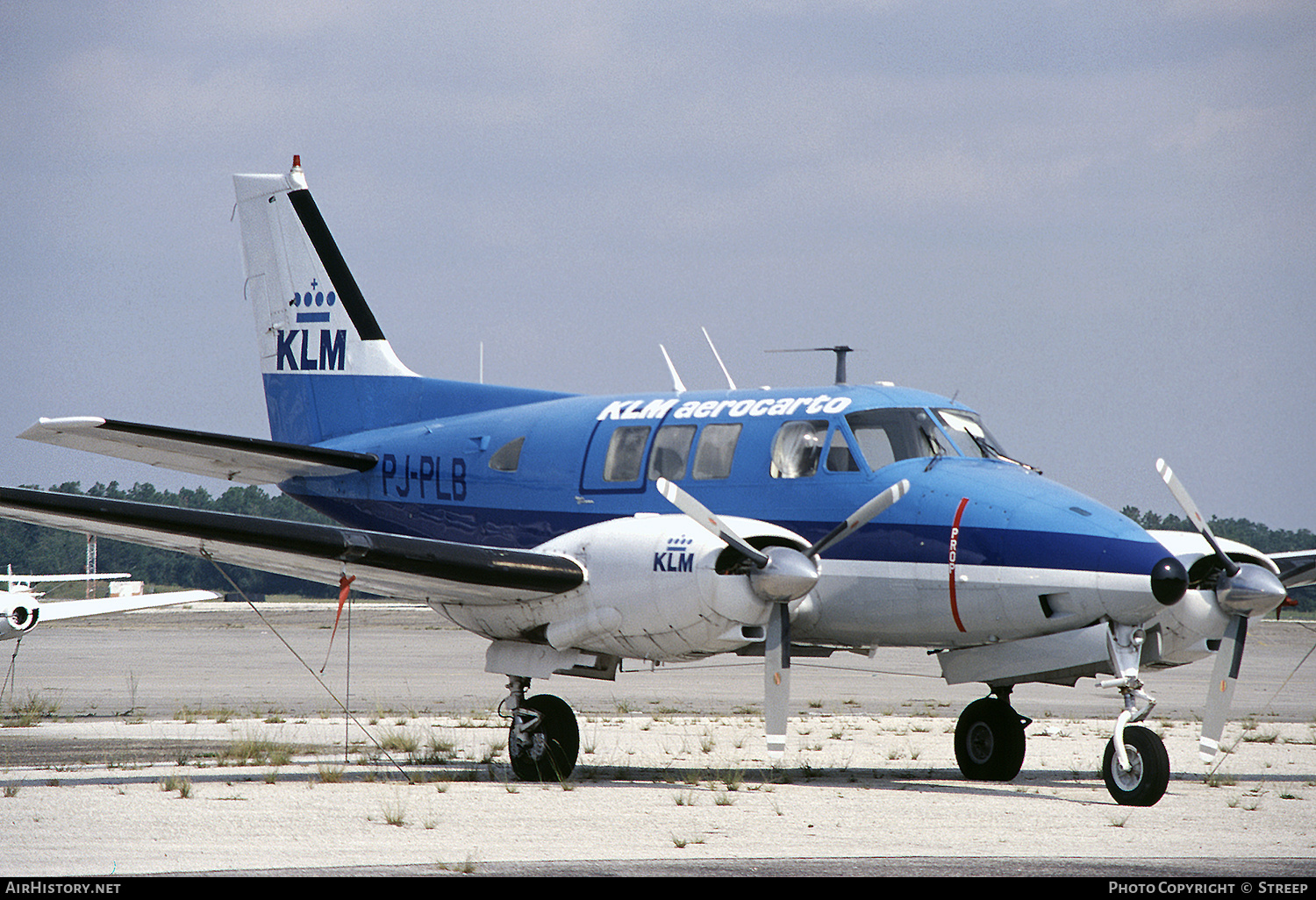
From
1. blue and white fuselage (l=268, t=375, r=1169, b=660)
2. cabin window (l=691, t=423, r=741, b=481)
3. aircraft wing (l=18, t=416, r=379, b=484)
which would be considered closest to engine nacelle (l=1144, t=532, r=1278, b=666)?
blue and white fuselage (l=268, t=375, r=1169, b=660)

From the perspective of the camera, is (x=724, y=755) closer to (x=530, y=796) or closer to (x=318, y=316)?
(x=530, y=796)

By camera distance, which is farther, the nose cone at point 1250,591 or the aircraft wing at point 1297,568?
the aircraft wing at point 1297,568

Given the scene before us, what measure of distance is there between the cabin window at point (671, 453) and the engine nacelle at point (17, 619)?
39.0 feet

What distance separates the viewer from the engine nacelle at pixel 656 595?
1072 cm

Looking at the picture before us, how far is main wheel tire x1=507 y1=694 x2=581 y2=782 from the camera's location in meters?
12.1

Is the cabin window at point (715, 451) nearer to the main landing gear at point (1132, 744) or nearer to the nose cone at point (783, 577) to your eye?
the nose cone at point (783, 577)

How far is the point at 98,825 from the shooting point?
8930 millimetres

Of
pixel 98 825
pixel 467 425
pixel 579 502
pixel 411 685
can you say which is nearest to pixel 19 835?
pixel 98 825

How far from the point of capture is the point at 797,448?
1188cm

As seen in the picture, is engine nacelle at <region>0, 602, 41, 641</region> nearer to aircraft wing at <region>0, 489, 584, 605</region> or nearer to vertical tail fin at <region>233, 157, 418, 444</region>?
vertical tail fin at <region>233, 157, 418, 444</region>

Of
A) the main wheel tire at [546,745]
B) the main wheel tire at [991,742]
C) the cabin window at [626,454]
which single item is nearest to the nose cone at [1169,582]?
the main wheel tire at [991,742]

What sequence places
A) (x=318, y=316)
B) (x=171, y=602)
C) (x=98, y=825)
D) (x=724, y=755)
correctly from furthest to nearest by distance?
(x=171, y=602) → (x=318, y=316) → (x=724, y=755) → (x=98, y=825)

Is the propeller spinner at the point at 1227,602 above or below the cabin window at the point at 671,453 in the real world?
below

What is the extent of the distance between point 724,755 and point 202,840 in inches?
281
